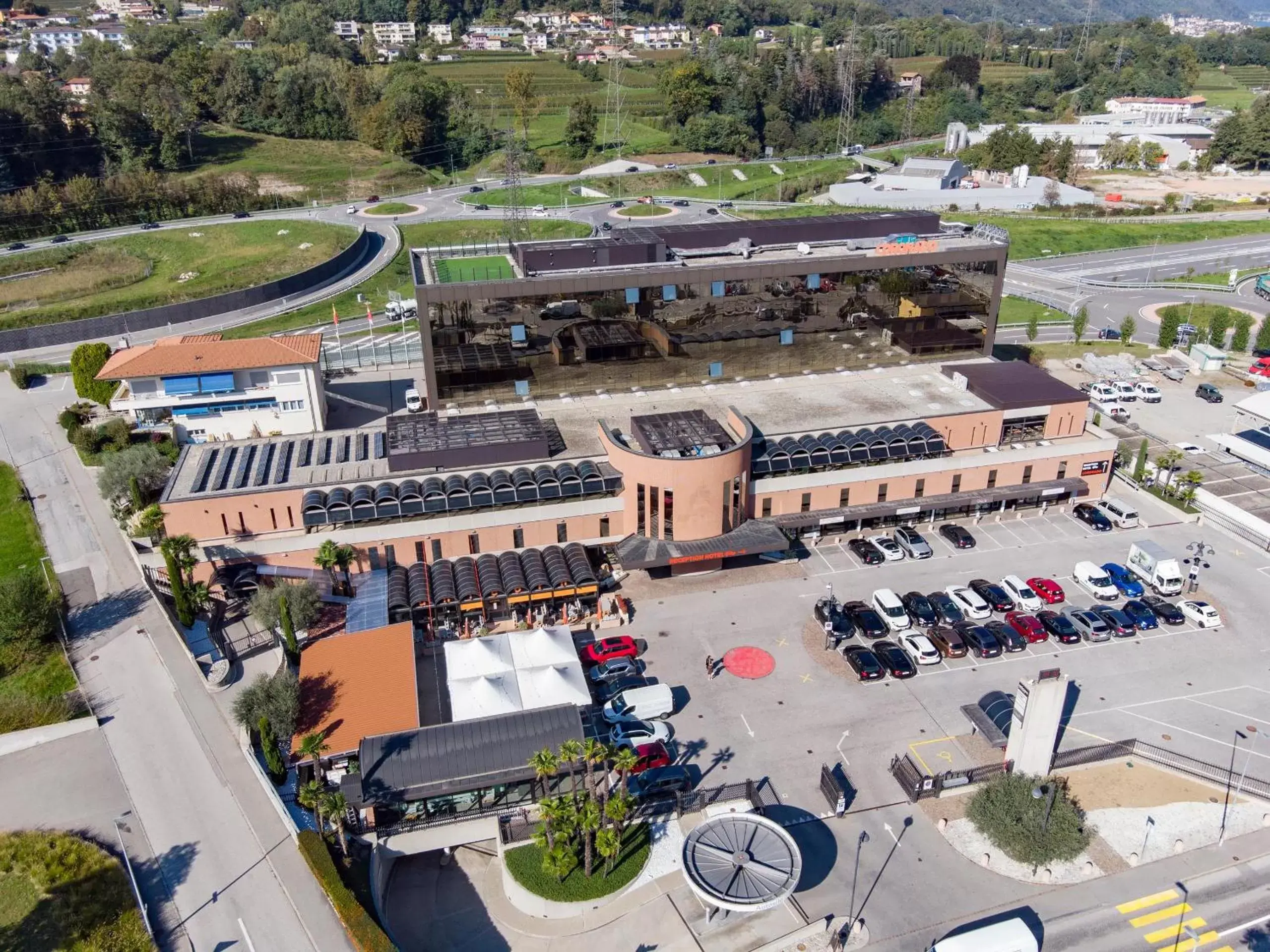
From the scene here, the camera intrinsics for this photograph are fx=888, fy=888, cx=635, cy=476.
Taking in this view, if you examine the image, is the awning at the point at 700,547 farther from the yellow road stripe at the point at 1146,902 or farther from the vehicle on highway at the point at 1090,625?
the yellow road stripe at the point at 1146,902

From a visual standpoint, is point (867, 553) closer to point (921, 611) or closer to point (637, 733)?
point (921, 611)

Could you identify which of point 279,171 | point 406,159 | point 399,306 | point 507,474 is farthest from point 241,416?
point 406,159

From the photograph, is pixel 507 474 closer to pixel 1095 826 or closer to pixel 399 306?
pixel 1095 826

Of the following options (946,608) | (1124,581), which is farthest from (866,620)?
(1124,581)

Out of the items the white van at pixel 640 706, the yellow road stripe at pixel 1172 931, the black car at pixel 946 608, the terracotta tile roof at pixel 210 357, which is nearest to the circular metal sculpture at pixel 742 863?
the white van at pixel 640 706

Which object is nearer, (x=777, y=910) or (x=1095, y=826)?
(x=777, y=910)

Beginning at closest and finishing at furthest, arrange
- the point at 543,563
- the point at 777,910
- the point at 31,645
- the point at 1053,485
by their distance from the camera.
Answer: the point at 777,910, the point at 31,645, the point at 543,563, the point at 1053,485
